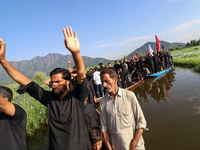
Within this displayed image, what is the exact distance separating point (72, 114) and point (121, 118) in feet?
2.07

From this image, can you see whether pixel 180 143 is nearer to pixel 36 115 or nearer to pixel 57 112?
pixel 57 112

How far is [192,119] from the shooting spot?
365 centimetres

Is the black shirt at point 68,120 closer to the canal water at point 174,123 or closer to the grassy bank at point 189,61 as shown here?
the canal water at point 174,123

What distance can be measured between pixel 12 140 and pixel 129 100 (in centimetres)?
150

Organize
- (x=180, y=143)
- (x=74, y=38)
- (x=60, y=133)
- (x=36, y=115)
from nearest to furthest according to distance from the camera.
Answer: (x=74, y=38) < (x=60, y=133) < (x=180, y=143) < (x=36, y=115)

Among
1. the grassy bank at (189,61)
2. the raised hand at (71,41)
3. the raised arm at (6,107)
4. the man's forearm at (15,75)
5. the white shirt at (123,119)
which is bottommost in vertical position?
the grassy bank at (189,61)

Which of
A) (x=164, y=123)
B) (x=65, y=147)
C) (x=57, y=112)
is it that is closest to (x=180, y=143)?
(x=164, y=123)

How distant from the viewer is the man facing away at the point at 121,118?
4.94ft

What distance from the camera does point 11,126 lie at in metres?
1.41

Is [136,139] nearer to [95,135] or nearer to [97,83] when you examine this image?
[95,135]

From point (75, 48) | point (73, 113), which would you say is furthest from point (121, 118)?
point (75, 48)

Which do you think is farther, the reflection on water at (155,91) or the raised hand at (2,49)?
the reflection on water at (155,91)

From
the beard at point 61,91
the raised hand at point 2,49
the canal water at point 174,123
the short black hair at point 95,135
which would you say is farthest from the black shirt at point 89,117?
the canal water at point 174,123

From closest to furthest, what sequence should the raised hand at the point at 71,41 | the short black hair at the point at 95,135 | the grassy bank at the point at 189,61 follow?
the raised hand at the point at 71,41 < the short black hair at the point at 95,135 < the grassy bank at the point at 189,61
